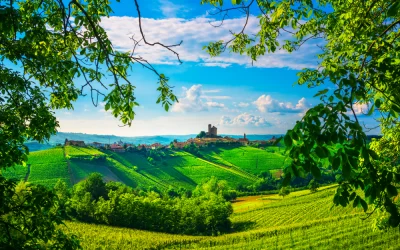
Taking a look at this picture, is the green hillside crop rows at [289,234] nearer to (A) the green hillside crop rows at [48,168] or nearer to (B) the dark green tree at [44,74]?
(B) the dark green tree at [44,74]

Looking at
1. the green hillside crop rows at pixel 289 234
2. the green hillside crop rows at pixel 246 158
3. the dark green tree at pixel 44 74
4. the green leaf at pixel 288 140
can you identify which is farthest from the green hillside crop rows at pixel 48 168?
the green leaf at pixel 288 140

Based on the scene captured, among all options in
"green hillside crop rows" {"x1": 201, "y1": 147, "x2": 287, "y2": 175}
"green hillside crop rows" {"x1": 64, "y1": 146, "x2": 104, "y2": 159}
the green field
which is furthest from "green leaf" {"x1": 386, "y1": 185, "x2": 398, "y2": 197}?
"green hillside crop rows" {"x1": 201, "y1": 147, "x2": 287, "y2": 175}

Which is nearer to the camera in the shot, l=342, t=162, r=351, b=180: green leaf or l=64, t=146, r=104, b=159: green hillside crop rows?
l=342, t=162, r=351, b=180: green leaf

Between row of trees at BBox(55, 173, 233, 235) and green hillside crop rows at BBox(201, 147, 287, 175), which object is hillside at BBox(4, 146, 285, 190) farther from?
row of trees at BBox(55, 173, 233, 235)

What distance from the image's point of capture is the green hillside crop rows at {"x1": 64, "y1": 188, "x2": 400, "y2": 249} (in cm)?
2494

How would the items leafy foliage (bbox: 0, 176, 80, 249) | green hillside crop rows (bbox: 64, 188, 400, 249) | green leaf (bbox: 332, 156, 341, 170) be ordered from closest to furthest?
1. green leaf (bbox: 332, 156, 341, 170)
2. leafy foliage (bbox: 0, 176, 80, 249)
3. green hillside crop rows (bbox: 64, 188, 400, 249)

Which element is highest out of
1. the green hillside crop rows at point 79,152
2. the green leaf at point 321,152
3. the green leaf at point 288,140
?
the green leaf at point 288,140

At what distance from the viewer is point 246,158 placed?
117 m

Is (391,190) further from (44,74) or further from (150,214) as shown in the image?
(150,214)

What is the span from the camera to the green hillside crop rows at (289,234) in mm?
24938

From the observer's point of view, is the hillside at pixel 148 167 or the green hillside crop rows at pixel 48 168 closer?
the green hillside crop rows at pixel 48 168

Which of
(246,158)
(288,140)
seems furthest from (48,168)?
(288,140)

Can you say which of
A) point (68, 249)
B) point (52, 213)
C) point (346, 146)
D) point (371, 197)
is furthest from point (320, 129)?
point (52, 213)

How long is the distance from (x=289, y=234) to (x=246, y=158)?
85065 millimetres
